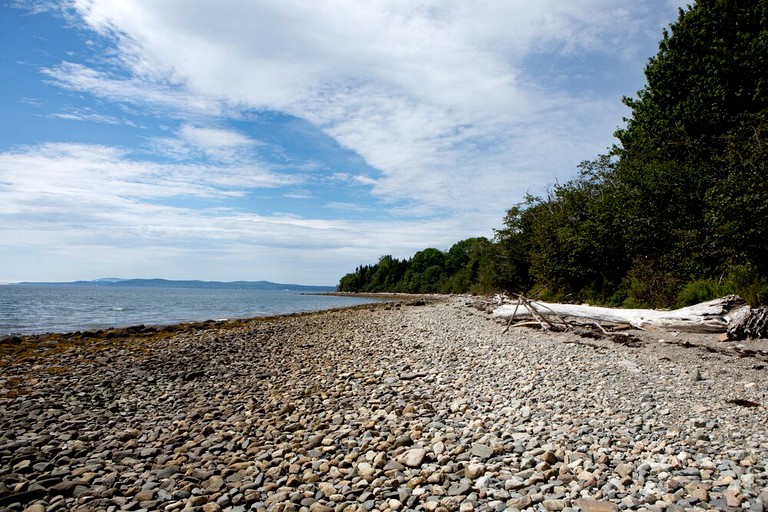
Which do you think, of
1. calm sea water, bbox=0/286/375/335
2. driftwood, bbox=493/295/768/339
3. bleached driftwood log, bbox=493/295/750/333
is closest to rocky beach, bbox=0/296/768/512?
driftwood, bbox=493/295/768/339

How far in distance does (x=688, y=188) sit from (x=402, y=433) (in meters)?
19.7

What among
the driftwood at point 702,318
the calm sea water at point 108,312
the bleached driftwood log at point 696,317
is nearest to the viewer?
the driftwood at point 702,318

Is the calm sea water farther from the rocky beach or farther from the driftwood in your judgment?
the driftwood

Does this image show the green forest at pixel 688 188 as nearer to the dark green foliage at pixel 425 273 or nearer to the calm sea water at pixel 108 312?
the calm sea water at pixel 108 312

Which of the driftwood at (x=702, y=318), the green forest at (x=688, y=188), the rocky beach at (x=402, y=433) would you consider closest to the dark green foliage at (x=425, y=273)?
the green forest at (x=688, y=188)

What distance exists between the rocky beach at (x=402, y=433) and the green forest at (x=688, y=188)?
656 centimetres

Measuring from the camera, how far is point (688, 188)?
1927 centimetres

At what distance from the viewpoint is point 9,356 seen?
12.9 m

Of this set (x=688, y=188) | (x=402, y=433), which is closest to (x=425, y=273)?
(x=688, y=188)

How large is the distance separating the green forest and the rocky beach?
6.56 metres

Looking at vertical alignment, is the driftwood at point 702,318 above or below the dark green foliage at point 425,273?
below

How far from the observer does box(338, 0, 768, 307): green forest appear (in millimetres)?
15609

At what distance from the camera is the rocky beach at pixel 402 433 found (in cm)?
427

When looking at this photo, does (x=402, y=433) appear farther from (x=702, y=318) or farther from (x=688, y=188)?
(x=688, y=188)
